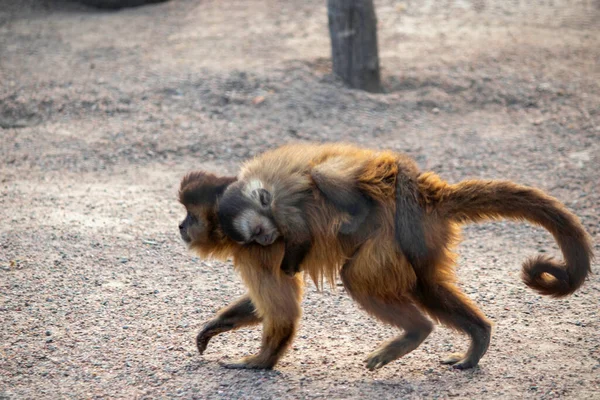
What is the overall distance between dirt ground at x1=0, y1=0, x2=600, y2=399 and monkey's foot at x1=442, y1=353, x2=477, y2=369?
8cm

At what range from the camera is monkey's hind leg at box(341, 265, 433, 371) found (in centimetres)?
464

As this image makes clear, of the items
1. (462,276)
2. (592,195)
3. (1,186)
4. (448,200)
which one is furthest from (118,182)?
(592,195)

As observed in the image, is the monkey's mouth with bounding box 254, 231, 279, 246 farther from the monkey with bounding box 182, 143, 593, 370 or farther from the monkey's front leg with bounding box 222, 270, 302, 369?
the monkey's front leg with bounding box 222, 270, 302, 369

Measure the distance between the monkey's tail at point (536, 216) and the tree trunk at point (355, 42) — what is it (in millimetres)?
5791

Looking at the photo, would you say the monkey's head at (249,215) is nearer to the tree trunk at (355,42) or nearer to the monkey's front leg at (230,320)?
the monkey's front leg at (230,320)

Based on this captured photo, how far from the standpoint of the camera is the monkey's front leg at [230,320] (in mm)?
5020

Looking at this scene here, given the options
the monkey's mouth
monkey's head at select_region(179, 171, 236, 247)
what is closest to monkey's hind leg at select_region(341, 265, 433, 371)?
the monkey's mouth

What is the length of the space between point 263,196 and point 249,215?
0.50 ft

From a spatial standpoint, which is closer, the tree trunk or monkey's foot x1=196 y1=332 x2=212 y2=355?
monkey's foot x1=196 y1=332 x2=212 y2=355

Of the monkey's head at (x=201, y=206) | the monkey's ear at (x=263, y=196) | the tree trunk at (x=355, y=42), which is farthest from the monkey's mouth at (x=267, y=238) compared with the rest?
the tree trunk at (x=355, y=42)

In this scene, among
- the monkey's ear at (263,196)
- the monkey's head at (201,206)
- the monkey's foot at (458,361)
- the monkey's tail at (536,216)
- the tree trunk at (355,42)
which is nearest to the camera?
the monkey's tail at (536,216)

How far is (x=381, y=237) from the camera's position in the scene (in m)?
4.63

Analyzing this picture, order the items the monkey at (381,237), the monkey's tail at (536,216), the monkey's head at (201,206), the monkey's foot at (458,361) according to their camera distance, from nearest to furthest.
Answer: the monkey's tail at (536,216), the monkey at (381,237), the monkey's foot at (458,361), the monkey's head at (201,206)

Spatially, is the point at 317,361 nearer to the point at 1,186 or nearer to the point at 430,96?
the point at 1,186
